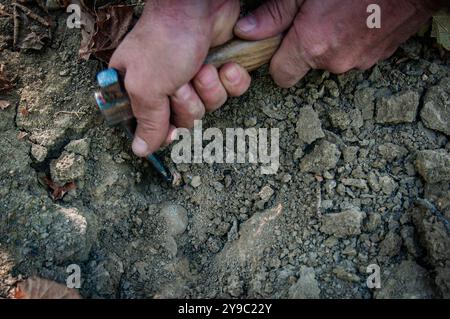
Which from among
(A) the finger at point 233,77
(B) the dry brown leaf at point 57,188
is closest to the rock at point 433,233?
(A) the finger at point 233,77

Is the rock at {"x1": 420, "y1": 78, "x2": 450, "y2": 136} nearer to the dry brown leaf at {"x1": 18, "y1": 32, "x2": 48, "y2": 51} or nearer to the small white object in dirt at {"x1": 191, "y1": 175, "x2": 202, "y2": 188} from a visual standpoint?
the small white object in dirt at {"x1": 191, "y1": 175, "x2": 202, "y2": 188}

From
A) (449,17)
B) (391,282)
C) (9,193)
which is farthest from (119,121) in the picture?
(449,17)

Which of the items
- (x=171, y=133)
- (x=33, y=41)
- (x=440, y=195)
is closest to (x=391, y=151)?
(x=440, y=195)

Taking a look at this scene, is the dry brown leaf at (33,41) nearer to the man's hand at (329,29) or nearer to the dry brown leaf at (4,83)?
the dry brown leaf at (4,83)

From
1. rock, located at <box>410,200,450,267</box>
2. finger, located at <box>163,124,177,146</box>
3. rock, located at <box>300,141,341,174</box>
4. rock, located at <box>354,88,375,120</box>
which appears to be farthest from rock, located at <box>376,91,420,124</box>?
finger, located at <box>163,124,177,146</box>

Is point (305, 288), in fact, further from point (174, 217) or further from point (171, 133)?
point (171, 133)

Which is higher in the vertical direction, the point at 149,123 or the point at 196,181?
the point at 149,123
